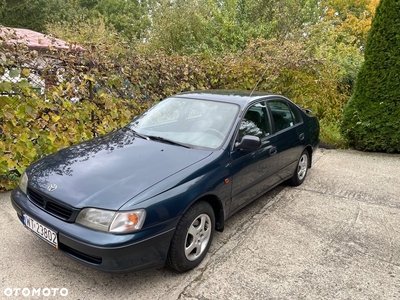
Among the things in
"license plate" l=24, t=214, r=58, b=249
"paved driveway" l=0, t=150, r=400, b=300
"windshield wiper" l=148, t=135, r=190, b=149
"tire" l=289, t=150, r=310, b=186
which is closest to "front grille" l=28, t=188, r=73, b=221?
"license plate" l=24, t=214, r=58, b=249

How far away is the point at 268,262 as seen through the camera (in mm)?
2768

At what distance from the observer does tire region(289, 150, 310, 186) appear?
4495 mm

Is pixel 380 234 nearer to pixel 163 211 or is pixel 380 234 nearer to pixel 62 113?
pixel 163 211

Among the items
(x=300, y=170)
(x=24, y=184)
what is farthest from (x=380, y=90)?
(x=24, y=184)

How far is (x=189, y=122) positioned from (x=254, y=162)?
2.75ft

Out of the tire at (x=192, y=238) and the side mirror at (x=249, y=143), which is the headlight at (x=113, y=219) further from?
the side mirror at (x=249, y=143)

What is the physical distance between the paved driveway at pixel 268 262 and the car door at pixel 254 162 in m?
0.40

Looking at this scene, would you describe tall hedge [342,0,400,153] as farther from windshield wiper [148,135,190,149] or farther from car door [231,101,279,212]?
windshield wiper [148,135,190,149]

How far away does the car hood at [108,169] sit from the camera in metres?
2.25

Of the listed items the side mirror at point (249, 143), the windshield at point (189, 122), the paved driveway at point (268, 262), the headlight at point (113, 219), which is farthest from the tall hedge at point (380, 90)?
the headlight at point (113, 219)

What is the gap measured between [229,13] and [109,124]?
9.92 m

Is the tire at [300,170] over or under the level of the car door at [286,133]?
under

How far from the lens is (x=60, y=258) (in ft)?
8.77

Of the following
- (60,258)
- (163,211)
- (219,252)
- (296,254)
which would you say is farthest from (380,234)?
(60,258)
